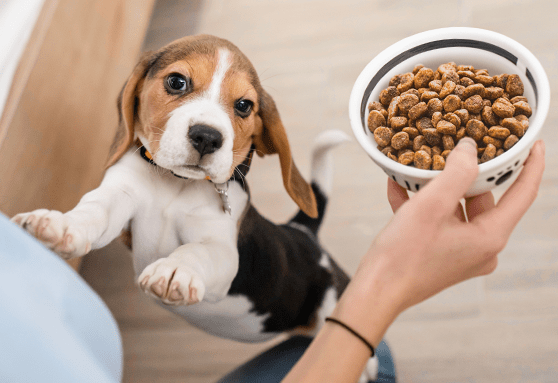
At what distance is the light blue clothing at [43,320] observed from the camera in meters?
0.65

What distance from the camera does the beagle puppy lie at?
3.12 ft

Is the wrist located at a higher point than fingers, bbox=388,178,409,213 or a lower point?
lower

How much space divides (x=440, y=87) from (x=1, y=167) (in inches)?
49.8

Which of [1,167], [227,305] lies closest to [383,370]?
[227,305]

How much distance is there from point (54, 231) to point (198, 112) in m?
0.39

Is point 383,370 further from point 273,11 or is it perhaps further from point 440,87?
point 273,11

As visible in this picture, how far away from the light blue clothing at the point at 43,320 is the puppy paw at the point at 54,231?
10 centimetres

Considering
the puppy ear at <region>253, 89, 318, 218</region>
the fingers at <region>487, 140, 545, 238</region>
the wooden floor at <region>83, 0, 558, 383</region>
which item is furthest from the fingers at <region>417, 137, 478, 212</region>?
the wooden floor at <region>83, 0, 558, 383</region>

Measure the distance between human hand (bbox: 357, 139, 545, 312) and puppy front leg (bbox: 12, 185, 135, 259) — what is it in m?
0.59

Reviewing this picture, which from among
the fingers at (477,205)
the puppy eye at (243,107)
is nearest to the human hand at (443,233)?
the fingers at (477,205)

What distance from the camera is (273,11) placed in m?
2.48

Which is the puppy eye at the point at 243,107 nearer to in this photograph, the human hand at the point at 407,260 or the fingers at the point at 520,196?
the human hand at the point at 407,260

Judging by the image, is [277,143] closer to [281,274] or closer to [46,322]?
[281,274]

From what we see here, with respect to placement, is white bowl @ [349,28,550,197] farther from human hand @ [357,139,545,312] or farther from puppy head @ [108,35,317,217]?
puppy head @ [108,35,317,217]
